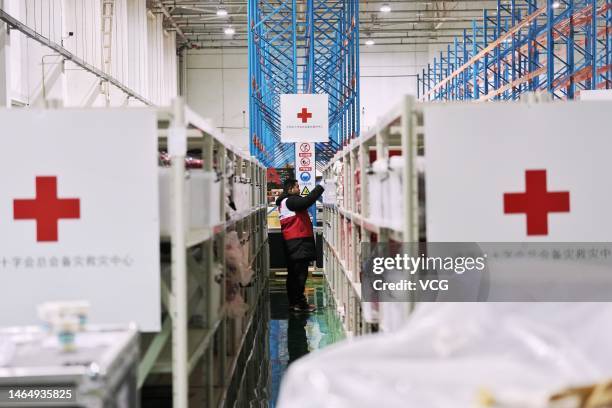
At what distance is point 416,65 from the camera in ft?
67.2

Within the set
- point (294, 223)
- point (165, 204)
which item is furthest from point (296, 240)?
point (165, 204)

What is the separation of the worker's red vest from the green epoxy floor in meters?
0.82

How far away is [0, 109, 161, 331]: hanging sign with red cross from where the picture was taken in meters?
2.58

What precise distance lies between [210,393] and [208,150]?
1187 mm

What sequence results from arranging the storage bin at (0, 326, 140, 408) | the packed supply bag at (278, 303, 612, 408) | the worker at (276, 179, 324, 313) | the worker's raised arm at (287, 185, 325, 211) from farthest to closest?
the worker at (276, 179, 324, 313) → the worker's raised arm at (287, 185, 325, 211) → the storage bin at (0, 326, 140, 408) → the packed supply bag at (278, 303, 612, 408)

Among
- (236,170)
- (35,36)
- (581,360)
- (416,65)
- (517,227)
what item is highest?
(416,65)

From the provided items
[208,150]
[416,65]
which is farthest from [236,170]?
[416,65]

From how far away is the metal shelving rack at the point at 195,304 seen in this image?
2578mm

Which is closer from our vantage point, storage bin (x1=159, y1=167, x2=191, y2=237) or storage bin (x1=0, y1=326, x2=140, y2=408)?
storage bin (x1=0, y1=326, x2=140, y2=408)

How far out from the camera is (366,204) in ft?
12.7

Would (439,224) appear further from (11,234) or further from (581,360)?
(11,234)

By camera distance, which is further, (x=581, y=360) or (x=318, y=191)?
(x=318, y=191)

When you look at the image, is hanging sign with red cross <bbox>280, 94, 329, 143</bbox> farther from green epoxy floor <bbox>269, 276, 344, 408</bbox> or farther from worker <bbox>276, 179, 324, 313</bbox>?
green epoxy floor <bbox>269, 276, 344, 408</bbox>

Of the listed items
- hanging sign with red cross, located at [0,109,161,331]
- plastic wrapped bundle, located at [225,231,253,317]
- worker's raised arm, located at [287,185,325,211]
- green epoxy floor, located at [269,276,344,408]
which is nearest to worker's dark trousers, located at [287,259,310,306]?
green epoxy floor, located at [269,276,344,408]
